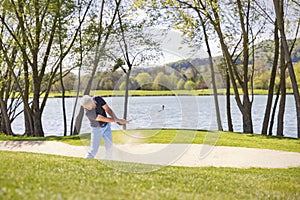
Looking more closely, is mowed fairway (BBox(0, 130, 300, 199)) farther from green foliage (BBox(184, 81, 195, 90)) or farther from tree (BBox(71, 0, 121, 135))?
tree (BBox(71, 0, 121, 135))

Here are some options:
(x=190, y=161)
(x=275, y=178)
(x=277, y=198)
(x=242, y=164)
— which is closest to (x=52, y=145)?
(x=190, y=161)

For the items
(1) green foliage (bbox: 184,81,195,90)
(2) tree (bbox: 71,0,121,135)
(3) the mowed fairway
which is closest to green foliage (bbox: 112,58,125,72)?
(1) green foliage (bbox: 184,81,195,90)

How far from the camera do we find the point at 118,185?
5.42m

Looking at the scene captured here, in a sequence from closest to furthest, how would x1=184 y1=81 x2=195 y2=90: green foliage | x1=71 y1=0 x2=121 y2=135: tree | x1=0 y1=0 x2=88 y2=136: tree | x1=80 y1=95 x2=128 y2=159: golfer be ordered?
x1=184 y1=81 x2=195 y2=90: green foliage < x1=80 y1=95 x2=128 y2=159: golfer < x1=0 y1=0 x2=88 y2=136: tree < x1=71 y1=0 x2=121 y2=135: tree

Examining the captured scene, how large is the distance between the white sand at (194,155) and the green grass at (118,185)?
2.25 meters

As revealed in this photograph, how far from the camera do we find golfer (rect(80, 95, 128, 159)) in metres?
9.05

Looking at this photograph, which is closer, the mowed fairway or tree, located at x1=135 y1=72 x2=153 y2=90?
the mowed fairway

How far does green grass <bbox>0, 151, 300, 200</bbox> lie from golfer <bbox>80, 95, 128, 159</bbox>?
6.05ft

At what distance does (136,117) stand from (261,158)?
5032 mm

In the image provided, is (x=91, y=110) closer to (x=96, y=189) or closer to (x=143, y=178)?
(x=143, y=178)

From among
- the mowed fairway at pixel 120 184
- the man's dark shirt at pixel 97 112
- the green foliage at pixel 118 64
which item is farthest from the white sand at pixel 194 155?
the green foliage at pixel 118 64

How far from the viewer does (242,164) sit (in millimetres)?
11398

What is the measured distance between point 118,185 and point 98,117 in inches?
144

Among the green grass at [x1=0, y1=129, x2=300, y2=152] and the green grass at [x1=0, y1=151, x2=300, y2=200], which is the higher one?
the green grass at [x1=0, y1=151, x2=300, y2=200]
